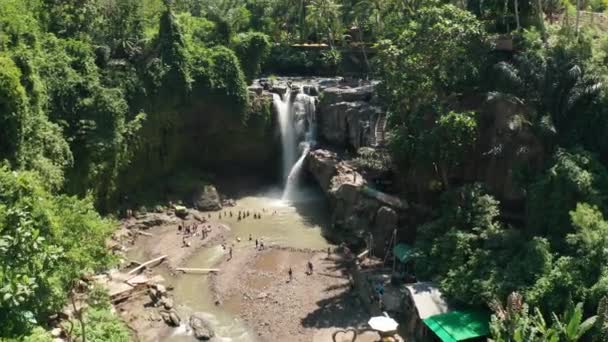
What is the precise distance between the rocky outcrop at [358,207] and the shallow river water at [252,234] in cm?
212

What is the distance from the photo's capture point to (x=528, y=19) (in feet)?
133

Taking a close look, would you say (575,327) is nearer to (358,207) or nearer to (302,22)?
(358,207)

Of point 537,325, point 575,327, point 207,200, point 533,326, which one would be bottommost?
point 207,200

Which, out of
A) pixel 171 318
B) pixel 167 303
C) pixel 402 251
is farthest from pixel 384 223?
pixel 171 318

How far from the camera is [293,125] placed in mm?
49625

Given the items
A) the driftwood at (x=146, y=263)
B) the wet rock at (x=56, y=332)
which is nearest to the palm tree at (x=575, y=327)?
the wet rock at (x=56, y=332)

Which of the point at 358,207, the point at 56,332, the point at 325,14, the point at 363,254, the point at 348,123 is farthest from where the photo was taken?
the point at 325,14

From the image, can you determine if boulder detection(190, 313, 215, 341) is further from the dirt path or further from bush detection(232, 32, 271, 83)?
bush detection(232, 32, 271, 83)

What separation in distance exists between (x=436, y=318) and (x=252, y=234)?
1764 centimetres

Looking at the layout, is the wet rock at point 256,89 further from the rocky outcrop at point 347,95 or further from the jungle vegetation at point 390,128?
the rocky outcrop at point 347,95

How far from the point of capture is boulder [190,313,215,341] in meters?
28.0

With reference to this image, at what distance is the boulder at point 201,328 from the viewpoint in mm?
27953

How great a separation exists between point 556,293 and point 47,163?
2680 cm

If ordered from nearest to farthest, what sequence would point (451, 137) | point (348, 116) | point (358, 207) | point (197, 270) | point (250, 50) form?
point (451, 137) < point (197, 270) < point (358, 207) < point (348, 116) < point (250, 50)
